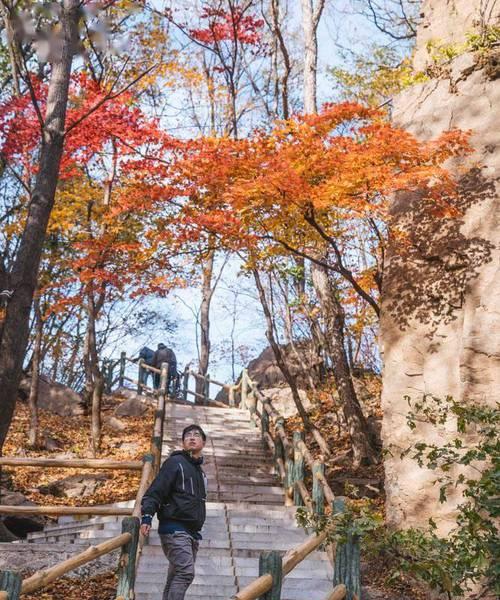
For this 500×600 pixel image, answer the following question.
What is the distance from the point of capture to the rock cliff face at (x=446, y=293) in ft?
32.1

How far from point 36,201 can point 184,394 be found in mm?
14147

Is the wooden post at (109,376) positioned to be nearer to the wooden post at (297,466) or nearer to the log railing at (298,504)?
the log railing at (298,504)

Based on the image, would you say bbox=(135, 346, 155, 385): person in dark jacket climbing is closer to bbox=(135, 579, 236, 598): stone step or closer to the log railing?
the log railing

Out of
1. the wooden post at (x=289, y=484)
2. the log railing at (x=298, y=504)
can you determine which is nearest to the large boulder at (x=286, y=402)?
the log railing at (x=298, y=504)

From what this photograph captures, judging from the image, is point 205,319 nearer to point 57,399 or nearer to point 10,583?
point 57,399

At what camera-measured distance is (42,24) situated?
1617 cm

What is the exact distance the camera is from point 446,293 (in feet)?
34.1

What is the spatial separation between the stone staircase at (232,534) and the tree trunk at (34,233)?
5.95 feet

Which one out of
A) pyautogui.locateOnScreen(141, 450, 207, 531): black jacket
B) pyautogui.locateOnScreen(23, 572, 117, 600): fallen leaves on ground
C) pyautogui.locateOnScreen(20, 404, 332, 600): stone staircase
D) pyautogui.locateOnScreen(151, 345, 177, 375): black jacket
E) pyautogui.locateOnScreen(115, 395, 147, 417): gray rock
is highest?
pyautogui.locateOnScreen(151, 345, 177, 375): black jacket

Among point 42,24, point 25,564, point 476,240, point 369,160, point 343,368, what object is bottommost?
point 25,564

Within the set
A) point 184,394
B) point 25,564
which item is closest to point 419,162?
point 25,564

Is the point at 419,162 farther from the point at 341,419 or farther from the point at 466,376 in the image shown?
the point at 341,419

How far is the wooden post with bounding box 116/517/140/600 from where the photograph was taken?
580 centimetres

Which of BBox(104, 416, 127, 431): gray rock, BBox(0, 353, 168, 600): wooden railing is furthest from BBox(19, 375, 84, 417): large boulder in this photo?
BBox(0, 353, 168, 600): wooden railing
